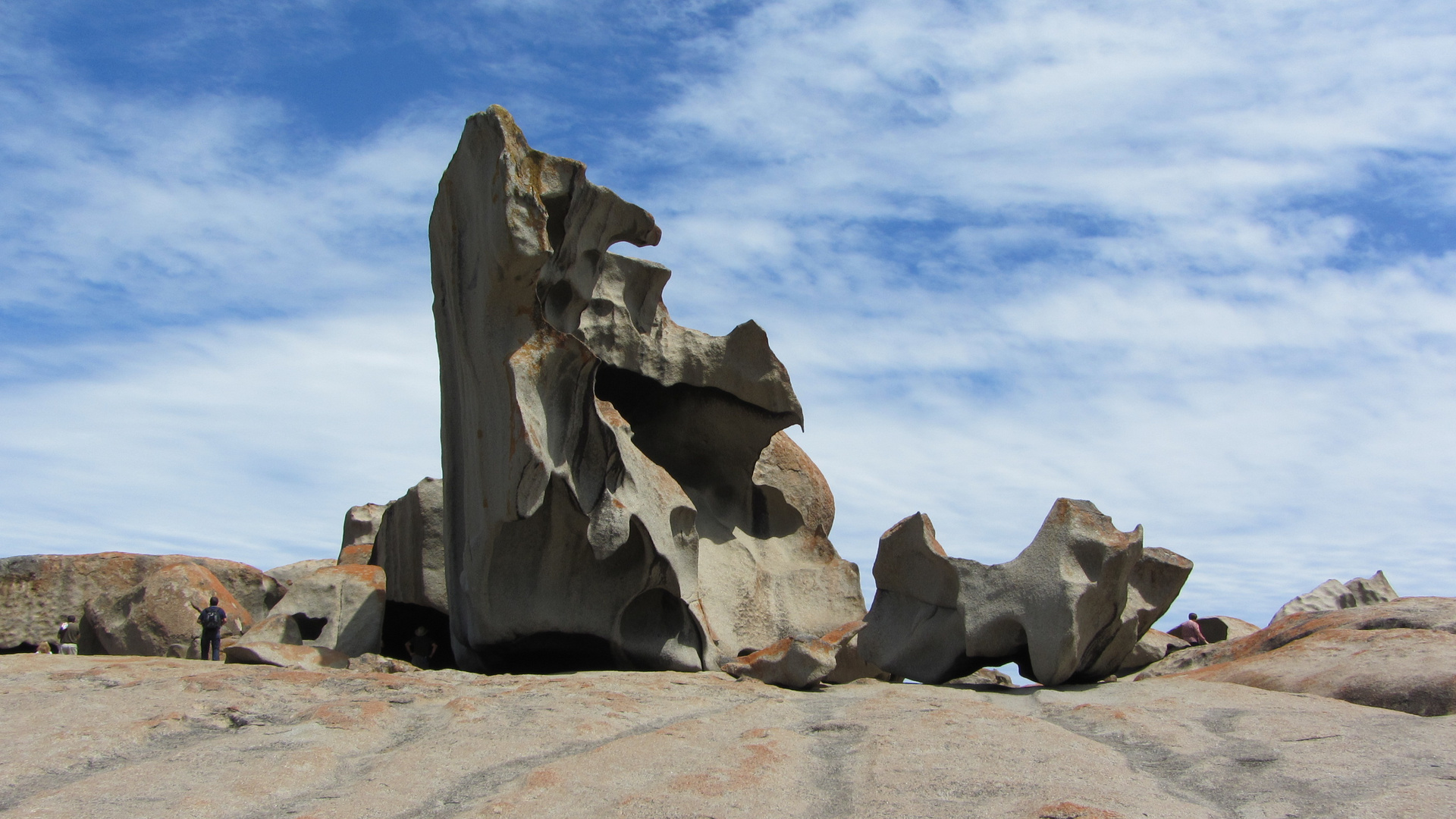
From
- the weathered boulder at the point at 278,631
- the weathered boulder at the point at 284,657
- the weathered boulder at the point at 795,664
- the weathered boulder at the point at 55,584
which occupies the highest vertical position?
the weathered boulder at the point at 55,584

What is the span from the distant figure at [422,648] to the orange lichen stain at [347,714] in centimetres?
491

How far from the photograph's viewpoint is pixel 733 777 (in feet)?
16.1

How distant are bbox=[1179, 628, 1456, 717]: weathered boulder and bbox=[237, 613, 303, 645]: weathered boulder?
7.42 meters

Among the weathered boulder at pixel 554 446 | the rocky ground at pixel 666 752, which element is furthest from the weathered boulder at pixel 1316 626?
the weathered boulder at pixel 554 446

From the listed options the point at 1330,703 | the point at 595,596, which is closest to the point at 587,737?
the point at 595,596

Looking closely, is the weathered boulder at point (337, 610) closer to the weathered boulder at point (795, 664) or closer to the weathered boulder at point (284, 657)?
the weathered boulder at point (284, 657)

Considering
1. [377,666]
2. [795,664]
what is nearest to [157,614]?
[377,666]

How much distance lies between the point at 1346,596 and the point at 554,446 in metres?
10.5

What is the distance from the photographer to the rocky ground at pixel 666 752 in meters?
4.54

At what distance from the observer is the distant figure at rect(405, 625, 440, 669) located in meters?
11.2

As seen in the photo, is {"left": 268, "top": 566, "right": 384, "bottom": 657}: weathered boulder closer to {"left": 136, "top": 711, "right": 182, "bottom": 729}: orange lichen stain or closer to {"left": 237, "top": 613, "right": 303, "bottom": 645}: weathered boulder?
{"left": 237, "top": 613, "right": 303, "bottom": 645}: weathered boulder

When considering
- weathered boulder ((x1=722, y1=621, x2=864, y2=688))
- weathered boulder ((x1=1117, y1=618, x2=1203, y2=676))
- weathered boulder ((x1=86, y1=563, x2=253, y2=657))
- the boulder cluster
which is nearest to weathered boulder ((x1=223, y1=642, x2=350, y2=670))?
the boulder cluster

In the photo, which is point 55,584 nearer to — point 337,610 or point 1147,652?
point 337,610

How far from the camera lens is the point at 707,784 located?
4773mm
